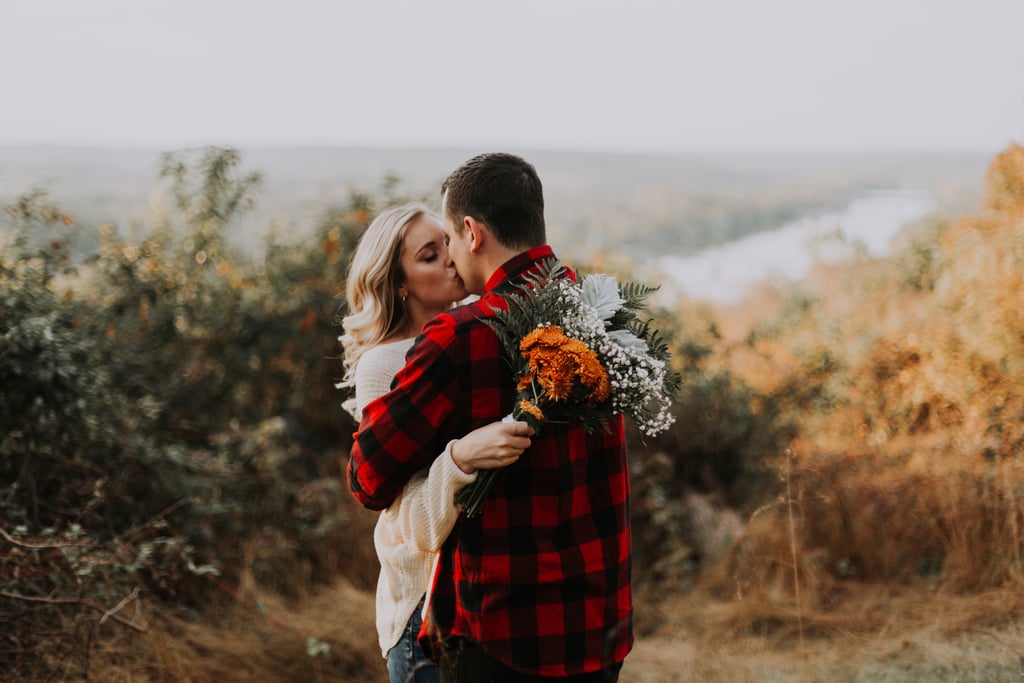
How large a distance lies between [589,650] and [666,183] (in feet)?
43.2

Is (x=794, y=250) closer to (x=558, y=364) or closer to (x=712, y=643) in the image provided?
(x=712, y=643)

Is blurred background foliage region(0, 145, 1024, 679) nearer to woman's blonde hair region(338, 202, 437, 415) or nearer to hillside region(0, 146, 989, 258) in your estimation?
hillside region(0, 146, 989, 258)

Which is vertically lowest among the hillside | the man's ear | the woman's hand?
the woman's hand

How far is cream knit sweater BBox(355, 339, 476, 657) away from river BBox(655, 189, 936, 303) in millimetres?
6417

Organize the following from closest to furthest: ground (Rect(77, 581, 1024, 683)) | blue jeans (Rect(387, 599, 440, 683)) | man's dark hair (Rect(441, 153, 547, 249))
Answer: man's dark hair (Rect(441, 153, 547, 249)) < blue jeans (Rect(387, 599, 440, 683)) < ground (Rect(77, 581, 1024, 683))

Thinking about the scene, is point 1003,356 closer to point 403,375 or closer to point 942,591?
point 942,591

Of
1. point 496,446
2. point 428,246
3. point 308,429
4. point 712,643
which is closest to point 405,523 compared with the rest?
point 496,446

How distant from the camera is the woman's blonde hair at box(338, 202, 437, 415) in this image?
8.56 feet

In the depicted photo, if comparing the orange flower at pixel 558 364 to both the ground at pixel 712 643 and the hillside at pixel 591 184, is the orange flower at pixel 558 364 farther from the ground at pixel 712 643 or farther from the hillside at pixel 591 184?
the hillside at pixel 591 184

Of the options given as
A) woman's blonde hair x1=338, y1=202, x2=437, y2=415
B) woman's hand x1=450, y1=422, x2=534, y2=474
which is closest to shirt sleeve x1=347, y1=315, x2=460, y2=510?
woman's hand x1=450, y1=422, x2=534, y2=474

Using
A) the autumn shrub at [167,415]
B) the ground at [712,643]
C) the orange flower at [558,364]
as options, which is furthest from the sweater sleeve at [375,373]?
the ground at [712,643]

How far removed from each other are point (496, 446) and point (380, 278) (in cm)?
98

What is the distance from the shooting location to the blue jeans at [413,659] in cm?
220

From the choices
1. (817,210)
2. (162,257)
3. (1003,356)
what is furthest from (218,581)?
(817,210)
